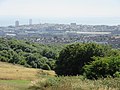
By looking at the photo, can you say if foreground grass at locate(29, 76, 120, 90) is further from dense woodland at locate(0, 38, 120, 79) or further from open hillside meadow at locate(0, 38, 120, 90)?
dense woodland at locate(0, 38, 120, 79)

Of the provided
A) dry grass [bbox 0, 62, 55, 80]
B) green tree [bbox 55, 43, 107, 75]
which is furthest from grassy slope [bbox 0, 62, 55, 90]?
green tree [bbox 55, 43, 107, 75]

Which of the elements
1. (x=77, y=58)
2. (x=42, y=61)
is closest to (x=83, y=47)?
(x=77, y=58)

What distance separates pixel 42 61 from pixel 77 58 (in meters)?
27.9

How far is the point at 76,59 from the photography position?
153ft

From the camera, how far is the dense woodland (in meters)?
26.3

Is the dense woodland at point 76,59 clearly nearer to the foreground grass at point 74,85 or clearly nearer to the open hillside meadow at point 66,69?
the open hillside meadow at point 66,69

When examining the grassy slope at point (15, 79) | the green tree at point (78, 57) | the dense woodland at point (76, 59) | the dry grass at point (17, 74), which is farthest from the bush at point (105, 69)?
the green tree at point (78, 57)

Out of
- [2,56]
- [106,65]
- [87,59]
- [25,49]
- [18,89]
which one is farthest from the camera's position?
[25,49]

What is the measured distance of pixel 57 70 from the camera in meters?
48.0

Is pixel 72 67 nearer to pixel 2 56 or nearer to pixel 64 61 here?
pixel 64 61

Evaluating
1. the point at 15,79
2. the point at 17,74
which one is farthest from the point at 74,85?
the point at 17,74

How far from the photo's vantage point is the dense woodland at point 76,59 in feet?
86.2

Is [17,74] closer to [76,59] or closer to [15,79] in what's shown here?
[15,79]

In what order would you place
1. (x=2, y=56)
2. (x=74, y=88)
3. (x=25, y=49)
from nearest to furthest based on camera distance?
(x=74, y=88) → (x=2, y=56) → (x=25, y=49)
